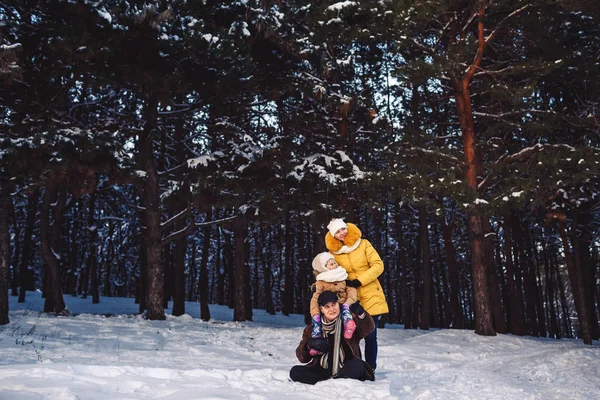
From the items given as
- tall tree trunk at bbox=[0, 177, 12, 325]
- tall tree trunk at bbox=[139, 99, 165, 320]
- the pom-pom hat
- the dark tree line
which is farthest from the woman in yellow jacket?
tall tree trunk at bbox=[139, 99, 165, 320]

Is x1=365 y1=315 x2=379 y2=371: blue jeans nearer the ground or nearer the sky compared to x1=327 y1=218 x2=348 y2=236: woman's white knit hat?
nearer the ground

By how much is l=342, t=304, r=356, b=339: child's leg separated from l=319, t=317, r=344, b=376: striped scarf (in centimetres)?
7

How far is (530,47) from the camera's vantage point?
598 inches

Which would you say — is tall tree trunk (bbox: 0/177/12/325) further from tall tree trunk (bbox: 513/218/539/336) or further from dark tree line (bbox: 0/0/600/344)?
tall tree trunk (bbox: 513/218/539/336)

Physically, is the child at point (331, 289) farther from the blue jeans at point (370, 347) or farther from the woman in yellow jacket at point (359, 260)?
the blue jeans at point (370, 347)

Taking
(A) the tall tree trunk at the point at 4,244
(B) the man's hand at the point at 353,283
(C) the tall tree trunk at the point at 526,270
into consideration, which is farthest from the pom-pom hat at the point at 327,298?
(C) the tall tree trunk at the point at 526,270

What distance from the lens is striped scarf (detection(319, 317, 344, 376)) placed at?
552 centimetres

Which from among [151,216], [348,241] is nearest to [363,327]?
[348,241]

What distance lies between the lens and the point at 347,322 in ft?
18.0

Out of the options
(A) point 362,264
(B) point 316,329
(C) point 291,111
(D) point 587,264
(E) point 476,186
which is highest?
→ (C) point 291,111

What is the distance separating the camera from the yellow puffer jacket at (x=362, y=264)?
19.6ft

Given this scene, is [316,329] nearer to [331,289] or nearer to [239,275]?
[331,289]

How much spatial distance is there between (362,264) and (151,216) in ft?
33.0

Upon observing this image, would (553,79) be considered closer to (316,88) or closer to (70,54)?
(316,88)
